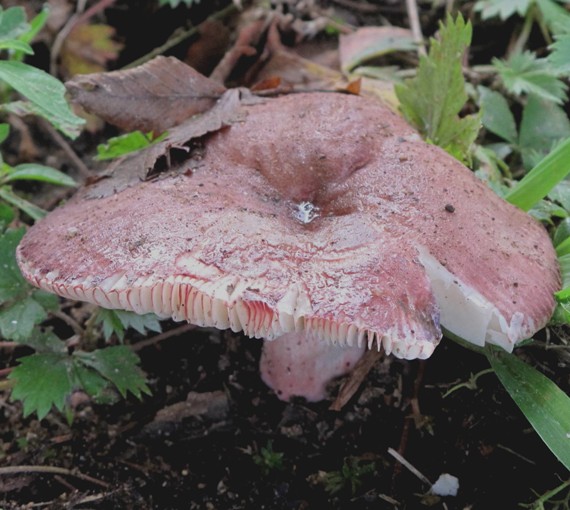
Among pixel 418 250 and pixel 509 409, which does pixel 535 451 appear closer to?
pixel 509 409

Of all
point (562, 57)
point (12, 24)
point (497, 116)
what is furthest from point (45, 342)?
point (497, 116)

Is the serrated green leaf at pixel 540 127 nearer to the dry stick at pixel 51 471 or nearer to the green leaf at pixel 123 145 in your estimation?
the green leaf at pixel 123 145

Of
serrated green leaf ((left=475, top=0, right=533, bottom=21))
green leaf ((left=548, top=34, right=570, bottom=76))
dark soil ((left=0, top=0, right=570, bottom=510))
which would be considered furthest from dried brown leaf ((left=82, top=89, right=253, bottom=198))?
serrated green leaf ((left=475, top=0, right=533, bottom=21))

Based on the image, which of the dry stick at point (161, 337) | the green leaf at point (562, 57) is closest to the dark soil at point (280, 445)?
Result: the dry stick at point (161, 337)

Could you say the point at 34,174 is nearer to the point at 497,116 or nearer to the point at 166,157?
the point at 166,157

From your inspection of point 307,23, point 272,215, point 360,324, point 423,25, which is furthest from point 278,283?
point 423,25

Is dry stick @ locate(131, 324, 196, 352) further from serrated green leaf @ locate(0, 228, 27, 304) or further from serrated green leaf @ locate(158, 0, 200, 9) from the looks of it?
serrated green leaf @ locate(158, 0, 200, 9)
